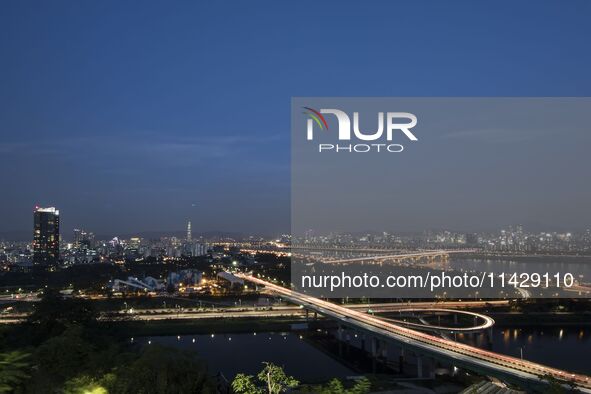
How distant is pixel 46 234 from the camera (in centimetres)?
2830

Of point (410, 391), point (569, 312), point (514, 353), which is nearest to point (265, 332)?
point (514, 353)

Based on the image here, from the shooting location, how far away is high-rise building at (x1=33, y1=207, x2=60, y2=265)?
27859mm

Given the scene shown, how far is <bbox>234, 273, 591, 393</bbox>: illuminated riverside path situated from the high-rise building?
2103 centimetres

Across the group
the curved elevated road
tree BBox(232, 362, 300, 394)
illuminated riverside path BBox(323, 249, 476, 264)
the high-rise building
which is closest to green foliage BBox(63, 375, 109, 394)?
tree BBox(232, 362, 300, 394)

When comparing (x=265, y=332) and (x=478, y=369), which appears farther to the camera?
(x=265, y=332)

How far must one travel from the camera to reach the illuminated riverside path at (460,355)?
18.0 ft

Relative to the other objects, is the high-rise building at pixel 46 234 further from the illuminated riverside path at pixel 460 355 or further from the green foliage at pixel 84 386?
the green foliage at pixel 84 386

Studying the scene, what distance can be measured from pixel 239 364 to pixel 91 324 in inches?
89.6

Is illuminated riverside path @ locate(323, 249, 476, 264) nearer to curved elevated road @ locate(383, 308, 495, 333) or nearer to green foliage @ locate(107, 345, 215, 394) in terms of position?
curved elevated road @ locate(383, 308, 495, 333)

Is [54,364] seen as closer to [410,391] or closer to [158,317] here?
[410,391]

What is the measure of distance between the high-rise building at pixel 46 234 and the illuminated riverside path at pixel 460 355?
21027mm

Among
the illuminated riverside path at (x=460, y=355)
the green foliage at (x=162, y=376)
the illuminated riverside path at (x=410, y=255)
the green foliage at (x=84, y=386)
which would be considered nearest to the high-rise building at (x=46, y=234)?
the illuminated riverside path at (x=410, y=255)

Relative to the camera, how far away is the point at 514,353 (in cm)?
869

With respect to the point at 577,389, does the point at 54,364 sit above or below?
above
